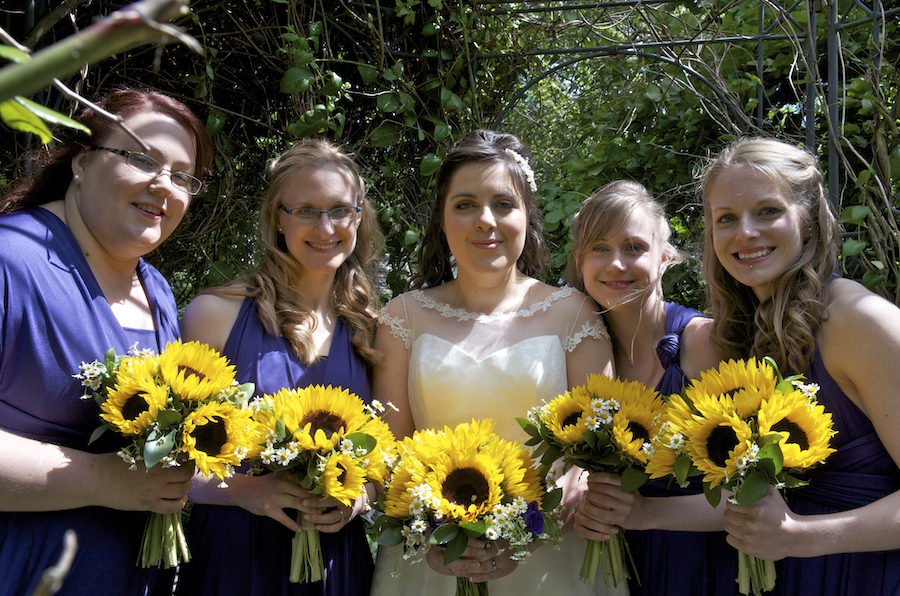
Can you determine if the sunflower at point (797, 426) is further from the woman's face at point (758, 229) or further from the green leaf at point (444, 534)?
the green leaf at point (444, 534)

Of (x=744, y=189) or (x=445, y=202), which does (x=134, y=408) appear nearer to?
(x=445, y=202)

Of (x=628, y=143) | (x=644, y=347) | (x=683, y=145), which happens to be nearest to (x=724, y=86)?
(x=683, y=145)

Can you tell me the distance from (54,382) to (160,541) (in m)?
0.67

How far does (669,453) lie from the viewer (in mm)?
2094

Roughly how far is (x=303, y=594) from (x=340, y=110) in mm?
2597

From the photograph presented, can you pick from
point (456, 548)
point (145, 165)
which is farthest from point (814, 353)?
point (145, 165)

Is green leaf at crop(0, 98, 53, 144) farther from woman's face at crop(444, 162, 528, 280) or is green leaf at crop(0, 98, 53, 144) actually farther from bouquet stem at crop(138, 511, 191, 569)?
woman's face at crop(444, 162, 528, 280)

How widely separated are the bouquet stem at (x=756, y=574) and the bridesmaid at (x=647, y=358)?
0.21m

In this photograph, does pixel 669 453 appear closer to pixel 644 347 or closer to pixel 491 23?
pixel 644 347

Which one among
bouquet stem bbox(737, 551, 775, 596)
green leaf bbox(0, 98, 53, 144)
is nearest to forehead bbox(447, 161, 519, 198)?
bouquet stem bbox(737, 551, 775, 596)

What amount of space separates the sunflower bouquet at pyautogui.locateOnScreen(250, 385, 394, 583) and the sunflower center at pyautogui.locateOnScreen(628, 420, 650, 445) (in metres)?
0.85

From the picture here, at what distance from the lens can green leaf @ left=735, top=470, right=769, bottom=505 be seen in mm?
1886

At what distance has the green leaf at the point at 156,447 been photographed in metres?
1.97

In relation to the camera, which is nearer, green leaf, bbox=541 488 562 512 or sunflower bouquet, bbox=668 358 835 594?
sunflower bouquet, bbox=668 358 835 594
